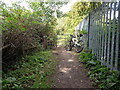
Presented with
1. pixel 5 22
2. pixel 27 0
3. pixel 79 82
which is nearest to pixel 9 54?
pixel 5 22

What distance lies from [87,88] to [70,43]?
561 centimetres

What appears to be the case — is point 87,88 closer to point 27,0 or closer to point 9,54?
point 9,54

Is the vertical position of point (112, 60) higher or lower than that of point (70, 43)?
lower

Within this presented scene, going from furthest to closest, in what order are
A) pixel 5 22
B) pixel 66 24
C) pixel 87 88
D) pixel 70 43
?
pixel 66 24
pixel 70 43
pixel 5 22
pixel 87 88

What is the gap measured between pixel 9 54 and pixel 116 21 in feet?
11.3

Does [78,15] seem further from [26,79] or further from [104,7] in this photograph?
[26,79]

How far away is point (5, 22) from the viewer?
9.78 ft

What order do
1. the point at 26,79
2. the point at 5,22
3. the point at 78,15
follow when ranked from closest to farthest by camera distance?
the point at 26,79 < the point at 5,22 < the point at 78,15

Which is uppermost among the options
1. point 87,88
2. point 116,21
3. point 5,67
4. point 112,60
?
point 116,21

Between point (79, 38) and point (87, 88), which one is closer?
point (87, 88)

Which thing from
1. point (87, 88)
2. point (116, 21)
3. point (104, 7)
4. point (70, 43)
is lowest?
point (87, 88)

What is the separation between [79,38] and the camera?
7.38 m

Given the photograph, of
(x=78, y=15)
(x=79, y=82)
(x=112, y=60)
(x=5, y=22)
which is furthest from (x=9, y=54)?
(x=78, y=15)

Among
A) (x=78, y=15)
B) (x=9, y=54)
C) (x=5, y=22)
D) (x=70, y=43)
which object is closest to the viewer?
(x=5, y=22)
